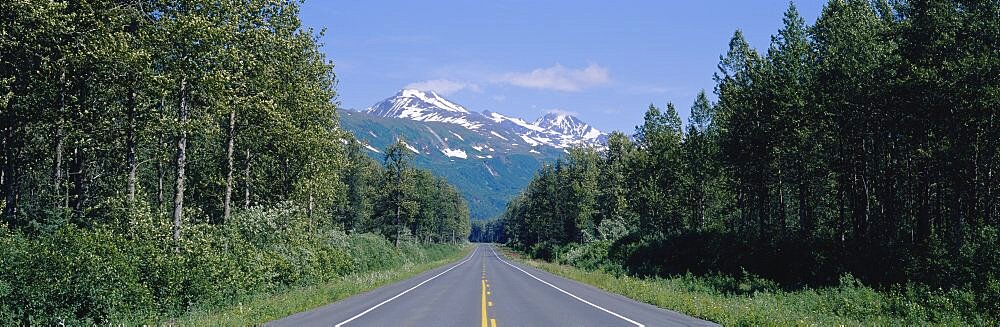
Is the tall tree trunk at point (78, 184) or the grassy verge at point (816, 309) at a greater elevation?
the tall tree trunk at point (78, 184)

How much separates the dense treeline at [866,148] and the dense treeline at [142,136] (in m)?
23.6

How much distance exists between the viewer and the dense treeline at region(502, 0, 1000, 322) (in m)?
23.4

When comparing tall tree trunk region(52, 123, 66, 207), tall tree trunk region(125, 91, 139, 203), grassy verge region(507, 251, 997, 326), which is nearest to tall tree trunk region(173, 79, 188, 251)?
tall tree trunk region(125, 91, 139, 203)

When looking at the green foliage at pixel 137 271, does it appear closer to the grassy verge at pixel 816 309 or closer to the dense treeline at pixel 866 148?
the grassy verge at pixel 816 309

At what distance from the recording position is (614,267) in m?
49.9

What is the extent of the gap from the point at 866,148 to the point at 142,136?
33.8 m

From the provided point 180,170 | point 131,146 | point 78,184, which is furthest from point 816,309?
point 78,184

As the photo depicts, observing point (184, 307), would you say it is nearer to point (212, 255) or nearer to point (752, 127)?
point (212, 255)

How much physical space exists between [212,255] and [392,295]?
7844mm

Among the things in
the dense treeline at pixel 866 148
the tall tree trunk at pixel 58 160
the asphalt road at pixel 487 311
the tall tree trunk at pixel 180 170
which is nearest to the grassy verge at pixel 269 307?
the asphalt road at pixel 487 311

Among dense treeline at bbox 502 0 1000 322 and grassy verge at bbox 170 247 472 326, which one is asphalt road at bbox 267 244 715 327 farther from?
dense treeline at bbox 502 0 1000 322

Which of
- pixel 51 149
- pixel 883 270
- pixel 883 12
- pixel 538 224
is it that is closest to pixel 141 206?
pixel 51 149

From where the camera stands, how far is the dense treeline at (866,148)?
23375mm

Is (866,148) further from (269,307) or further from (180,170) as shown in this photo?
(180,170)
